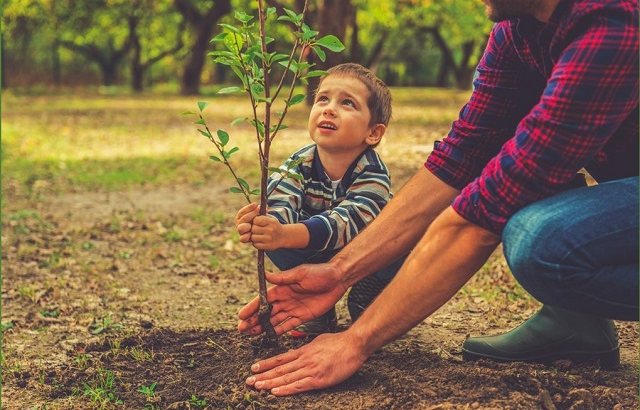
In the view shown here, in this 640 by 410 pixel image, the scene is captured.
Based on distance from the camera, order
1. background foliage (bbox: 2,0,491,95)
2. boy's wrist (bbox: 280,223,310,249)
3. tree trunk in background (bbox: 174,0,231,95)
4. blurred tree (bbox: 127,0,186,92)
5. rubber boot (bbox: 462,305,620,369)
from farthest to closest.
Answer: blurred tree (bbox: 127,0,186,92), background foliage (bbox: 2,0,491,95), tree trunk in background (bbox: 174,0,231,95), rubber boot (bbox: 462,305,620,369), boy's wrist (bbox: 280,223,310,249)

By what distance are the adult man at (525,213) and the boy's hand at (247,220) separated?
224mm

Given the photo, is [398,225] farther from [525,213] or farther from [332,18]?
[332,18]

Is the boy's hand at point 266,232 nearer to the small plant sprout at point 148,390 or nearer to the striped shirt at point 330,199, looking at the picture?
the striped shirt at point 330,199

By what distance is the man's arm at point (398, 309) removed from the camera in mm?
2420

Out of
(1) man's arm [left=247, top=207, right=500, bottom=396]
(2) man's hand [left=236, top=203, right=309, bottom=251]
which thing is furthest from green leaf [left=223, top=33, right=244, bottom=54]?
(1) man's arm [left=247, top=207, right=500, bottom=396]

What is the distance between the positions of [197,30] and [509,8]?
2548cm

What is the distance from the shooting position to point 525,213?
2.36 metres

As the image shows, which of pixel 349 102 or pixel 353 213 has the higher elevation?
pixel 349 102

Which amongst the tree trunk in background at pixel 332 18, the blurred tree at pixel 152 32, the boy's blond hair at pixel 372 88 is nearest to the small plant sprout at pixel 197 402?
the boy's blond hair at pixel 372 88

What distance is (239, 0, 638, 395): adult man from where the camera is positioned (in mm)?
2215

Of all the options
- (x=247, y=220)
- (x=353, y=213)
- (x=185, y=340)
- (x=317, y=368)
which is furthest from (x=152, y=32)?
(x=317, y=368)

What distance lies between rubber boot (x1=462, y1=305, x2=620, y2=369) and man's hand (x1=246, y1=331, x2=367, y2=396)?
1.94 ft

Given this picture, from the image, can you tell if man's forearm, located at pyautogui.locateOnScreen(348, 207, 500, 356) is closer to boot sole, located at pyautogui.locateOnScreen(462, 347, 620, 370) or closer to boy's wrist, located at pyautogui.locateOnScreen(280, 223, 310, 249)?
boy's wrist, located at pyautogui.locateOnScreen(280, 223, 310, 249)

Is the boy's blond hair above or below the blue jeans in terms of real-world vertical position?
above
